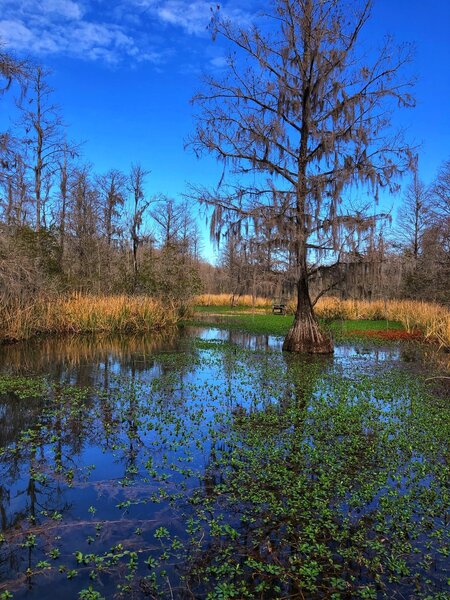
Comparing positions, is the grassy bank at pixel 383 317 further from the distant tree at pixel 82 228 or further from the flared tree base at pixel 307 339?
the distant tree at pixel 82 228

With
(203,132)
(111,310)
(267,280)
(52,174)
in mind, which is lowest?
(111,310)

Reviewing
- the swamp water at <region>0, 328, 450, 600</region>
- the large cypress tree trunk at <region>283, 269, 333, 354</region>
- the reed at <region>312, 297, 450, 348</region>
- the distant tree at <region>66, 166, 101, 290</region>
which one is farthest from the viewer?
the distant tree at <region>66, 166, 101, 290</region>

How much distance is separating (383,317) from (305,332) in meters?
15.4

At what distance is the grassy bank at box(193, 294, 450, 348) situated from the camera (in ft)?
55.7

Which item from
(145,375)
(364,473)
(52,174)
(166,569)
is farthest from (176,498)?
(52,174)

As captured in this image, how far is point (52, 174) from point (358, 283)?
901 inches

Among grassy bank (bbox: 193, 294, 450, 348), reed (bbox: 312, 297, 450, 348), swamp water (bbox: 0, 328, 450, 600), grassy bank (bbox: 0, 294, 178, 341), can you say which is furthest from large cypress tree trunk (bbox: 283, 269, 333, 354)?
grassy bank (bbox: 0, 294, 178, 341)

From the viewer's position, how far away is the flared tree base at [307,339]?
13461mm

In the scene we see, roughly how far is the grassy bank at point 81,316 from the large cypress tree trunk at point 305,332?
320 inches

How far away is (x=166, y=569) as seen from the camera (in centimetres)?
313

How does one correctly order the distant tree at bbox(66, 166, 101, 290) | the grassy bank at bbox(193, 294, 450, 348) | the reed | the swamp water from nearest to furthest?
the swamp water < the reed < the grassy bank at bbox(193, 294, 450, 348) < the distant tree at bbox(66, 166, 101, 290)

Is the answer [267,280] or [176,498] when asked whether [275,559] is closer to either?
[176,498]

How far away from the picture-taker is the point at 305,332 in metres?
13.6

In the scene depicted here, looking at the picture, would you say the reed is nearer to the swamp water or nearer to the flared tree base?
the flared tree base
